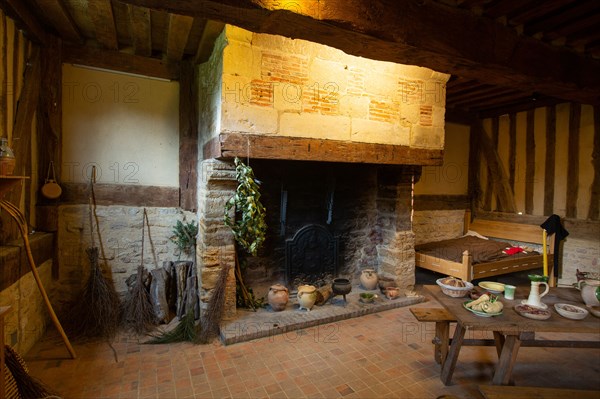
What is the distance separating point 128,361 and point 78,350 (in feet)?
1.98

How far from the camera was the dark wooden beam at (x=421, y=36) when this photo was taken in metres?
1.60

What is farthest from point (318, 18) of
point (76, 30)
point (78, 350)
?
point (78, 350)

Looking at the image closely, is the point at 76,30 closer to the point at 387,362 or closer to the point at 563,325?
the point at 387,362

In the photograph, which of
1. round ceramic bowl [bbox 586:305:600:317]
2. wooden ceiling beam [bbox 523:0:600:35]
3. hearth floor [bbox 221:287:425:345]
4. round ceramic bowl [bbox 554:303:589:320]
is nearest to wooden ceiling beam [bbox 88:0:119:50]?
hearth floor [bbox 221:287:425:345]

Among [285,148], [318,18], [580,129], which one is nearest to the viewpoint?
[318,18]

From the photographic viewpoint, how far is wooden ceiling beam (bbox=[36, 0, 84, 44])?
3039 mm

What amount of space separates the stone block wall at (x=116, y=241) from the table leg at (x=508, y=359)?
360 cm

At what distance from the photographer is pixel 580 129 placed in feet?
17.9

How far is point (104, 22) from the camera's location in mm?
3332

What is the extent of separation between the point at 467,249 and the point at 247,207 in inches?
162

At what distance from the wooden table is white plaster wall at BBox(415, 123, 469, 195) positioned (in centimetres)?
370

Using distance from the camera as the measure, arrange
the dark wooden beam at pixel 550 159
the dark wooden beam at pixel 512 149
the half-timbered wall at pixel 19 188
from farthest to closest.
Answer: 1. the dark wooden beam at pixel 512 149
2. the dark wooden beam at pixel 550 159
3. the half-timbered wall at pixel 19 188

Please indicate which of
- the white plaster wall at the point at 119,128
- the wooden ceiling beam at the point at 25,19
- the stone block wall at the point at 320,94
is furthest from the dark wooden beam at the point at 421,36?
the white plaster wall at the point at 119,128

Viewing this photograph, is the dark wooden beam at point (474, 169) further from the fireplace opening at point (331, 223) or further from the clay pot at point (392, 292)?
the clay pot at point (392, 292)
